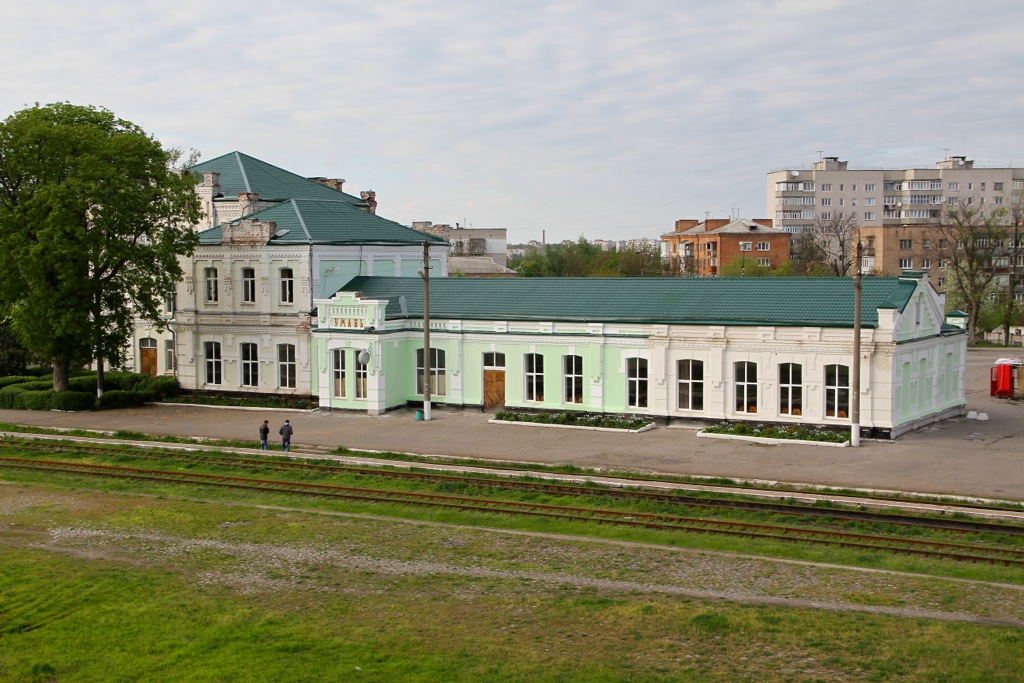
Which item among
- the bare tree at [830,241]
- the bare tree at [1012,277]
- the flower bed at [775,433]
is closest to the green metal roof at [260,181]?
the flower bed at [775,433]

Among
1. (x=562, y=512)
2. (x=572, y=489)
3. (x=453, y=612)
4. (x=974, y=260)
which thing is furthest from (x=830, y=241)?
(x=453, y=612)

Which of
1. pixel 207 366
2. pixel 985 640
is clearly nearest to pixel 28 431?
pixel 207 366

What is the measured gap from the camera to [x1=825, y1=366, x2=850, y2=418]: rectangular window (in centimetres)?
3338

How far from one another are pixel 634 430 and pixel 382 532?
580 inches

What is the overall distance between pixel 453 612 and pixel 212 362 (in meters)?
32.3

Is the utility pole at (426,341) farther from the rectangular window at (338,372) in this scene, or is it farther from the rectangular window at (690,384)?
the rectangular window at (690,384)

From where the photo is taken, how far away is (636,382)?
3675 centimetres

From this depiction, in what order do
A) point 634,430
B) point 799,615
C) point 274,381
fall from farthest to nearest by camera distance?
point 274,381 → point 634,430 → point 799,615

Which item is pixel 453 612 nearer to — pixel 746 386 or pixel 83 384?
pixel 746 386

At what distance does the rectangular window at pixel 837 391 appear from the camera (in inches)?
1314

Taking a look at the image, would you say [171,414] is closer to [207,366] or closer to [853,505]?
[207,366]

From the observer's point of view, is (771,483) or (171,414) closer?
(771,483)

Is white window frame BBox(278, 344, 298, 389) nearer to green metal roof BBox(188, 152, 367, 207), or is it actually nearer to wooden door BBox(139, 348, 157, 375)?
wooden door BBox(139, 348, 157, 375)

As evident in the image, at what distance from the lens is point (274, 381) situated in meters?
44.4
